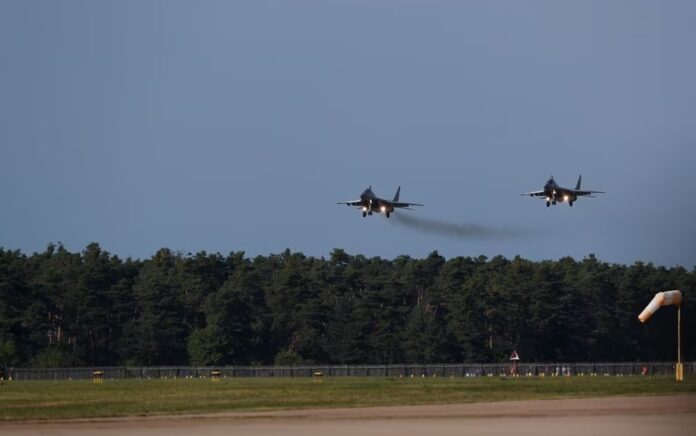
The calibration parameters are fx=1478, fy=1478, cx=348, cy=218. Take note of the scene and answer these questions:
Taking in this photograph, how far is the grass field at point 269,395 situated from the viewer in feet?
207

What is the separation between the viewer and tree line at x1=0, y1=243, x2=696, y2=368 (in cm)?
16012

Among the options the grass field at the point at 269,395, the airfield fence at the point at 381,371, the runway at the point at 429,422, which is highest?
the airfield fence at the point at 381,371

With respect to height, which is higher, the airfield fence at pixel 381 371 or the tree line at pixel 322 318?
the tree line at pixel 322 318

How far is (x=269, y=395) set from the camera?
244 feet

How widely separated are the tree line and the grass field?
67756 millimetres

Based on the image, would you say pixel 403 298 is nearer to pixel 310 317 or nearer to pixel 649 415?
pixel 310 317

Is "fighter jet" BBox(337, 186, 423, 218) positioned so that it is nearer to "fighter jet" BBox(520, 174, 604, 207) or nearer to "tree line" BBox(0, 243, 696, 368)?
"fighter jet" BBox(520, 174, 604, 207)

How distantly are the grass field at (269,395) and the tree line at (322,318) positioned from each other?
6776 cm

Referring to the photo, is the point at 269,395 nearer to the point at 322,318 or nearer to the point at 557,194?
the point at 557,194

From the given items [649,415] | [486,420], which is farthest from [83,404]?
[649,415]

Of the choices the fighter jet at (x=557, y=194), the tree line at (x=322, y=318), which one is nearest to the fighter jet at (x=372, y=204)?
the fighter jet at (x=557, y=194)

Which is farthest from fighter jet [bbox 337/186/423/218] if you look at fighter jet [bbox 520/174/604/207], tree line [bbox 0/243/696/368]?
tree line [bbox 0/243/696/368]

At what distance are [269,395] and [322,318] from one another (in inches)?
4057

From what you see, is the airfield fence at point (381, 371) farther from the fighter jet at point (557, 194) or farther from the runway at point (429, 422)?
the runway at point (429, 422)
